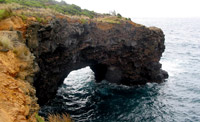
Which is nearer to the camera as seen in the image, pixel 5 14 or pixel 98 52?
pixel 5 14

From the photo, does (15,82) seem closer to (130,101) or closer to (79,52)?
(79,52)

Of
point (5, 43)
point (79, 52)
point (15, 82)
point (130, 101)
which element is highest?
point (5, 43)

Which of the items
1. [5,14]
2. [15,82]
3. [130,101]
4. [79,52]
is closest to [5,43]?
[15,82]

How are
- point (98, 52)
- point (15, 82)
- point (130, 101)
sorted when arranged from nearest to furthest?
point (15, 82)
point (130, 101)
point (98, 52)

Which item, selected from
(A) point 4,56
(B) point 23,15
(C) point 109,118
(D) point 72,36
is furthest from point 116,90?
(A) point 4,56

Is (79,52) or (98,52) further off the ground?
(79,52)

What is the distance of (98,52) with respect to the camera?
27.5 meters

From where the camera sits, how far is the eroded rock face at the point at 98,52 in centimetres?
1954

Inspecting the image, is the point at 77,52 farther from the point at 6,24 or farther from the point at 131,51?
the point at 6,24

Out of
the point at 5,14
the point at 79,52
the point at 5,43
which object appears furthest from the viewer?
the point at 79,52

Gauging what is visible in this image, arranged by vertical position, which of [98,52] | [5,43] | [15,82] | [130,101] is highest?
[5,43]

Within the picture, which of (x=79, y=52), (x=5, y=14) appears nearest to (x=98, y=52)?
(x=79, y=52)

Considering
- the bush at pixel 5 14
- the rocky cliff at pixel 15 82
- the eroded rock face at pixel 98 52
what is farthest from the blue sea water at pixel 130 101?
the rocky cliff at pixel 15 82

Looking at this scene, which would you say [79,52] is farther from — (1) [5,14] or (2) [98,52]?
(1) [5,14]
